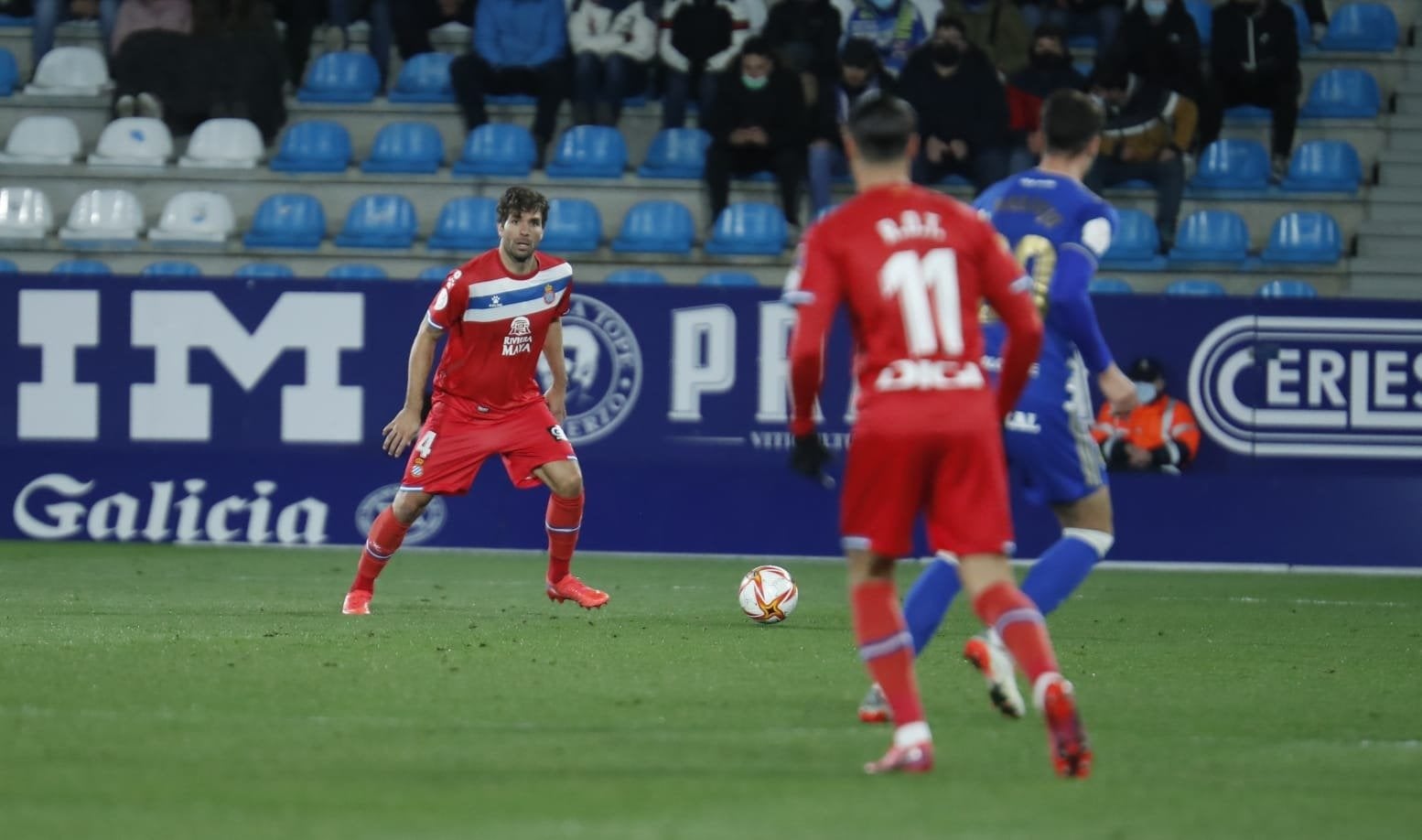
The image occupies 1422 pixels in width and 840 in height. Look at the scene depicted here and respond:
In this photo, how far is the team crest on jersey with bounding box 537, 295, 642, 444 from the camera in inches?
579

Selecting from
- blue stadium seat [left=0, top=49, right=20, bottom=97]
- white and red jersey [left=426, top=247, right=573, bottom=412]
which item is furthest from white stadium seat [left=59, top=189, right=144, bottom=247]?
white and red jersey [left=426, top=247, right=573, bottom=412]

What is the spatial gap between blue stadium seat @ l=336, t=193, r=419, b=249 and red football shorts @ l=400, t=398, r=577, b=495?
753cm

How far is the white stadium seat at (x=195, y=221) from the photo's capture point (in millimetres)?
17703

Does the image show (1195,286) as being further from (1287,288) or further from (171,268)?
(171,268)

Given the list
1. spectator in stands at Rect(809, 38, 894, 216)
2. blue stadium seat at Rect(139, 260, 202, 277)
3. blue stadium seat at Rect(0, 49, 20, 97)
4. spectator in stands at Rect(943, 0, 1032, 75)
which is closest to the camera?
blue stadium seat at Rect(139, 260, 202, 277)

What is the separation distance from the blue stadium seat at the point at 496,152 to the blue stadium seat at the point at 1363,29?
7.31 meters

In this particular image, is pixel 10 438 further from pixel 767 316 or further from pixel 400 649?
pixel 400 649

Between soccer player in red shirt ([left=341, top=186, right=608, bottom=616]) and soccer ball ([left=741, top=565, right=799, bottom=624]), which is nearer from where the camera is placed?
soccer ball ([left=741, top=565, right=799, bottom=624])

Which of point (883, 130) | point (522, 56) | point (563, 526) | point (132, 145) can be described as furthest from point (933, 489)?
point (132, 145)

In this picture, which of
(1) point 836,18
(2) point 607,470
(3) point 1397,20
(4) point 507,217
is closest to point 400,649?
(4) point 507,217

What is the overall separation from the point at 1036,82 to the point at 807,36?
199 centimetres

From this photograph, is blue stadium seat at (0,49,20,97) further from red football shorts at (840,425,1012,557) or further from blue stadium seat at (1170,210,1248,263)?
red football shorts at (840,425,1012,557)

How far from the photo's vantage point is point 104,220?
698 inches

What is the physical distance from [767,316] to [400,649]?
22.1ft
